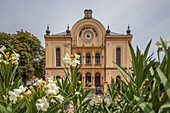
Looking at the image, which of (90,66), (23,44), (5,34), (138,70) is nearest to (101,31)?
(90,66)

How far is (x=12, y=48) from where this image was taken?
48.5 ft

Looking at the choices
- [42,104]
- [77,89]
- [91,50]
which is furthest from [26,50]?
[42,104]

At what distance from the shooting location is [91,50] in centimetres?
1711

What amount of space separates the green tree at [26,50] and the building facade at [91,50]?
2.82m

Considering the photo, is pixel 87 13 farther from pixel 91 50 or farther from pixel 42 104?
pixel 42 104

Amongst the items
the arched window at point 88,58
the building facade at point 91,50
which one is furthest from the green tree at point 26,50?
the arched window at point 88,58

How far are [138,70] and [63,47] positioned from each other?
16661 millimetres

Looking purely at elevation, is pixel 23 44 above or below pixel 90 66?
above

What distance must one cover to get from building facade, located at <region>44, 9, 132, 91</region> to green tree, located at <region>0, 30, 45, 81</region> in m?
2.82

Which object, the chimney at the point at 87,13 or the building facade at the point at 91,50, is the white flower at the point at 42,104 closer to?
the building facade at the point at 91,50

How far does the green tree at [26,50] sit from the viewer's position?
15391 millimetres

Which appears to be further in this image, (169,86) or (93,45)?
(93,45)

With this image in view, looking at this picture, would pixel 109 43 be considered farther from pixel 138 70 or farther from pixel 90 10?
pixel 138 70

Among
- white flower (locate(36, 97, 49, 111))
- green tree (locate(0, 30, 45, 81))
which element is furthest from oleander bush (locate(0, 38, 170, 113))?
green tree (locate(0, 30, 45, 81))
